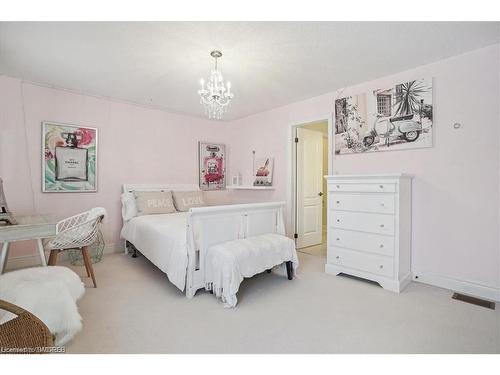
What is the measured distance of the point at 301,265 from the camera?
343cm

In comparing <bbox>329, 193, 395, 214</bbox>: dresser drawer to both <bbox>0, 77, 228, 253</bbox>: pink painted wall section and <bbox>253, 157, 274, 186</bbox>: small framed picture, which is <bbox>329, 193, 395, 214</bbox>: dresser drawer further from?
<bbox>0, 77, 228, 253</bbox>: pink painted wall section

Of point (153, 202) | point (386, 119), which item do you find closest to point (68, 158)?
point (153, 202)

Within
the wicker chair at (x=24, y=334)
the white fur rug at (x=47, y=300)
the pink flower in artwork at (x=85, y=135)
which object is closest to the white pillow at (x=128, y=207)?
the pink flower in artwork at (x=85, y=135)

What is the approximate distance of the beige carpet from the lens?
169cm

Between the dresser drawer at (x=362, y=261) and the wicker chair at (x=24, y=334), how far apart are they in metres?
2.70

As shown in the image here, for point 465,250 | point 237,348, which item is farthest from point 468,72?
point 237,348

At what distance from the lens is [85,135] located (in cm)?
368

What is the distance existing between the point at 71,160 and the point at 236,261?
2876 mm

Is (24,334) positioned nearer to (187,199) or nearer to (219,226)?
(219,226)

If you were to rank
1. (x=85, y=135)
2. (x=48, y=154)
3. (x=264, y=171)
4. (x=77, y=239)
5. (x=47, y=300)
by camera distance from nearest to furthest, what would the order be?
(x=47, y=300) → (x=77, y=239) → (x=48, y=154) → (x=85, y=135) → (x=264, y=171)

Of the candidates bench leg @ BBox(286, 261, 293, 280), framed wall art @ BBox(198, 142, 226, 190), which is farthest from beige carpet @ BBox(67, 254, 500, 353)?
framed wall art @ BBox(198, 142, 226, 190)

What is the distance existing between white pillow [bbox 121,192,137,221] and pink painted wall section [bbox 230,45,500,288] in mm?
3358

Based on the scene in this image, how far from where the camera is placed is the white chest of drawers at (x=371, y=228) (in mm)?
2596

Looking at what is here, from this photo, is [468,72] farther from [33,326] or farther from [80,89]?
[80,89]
